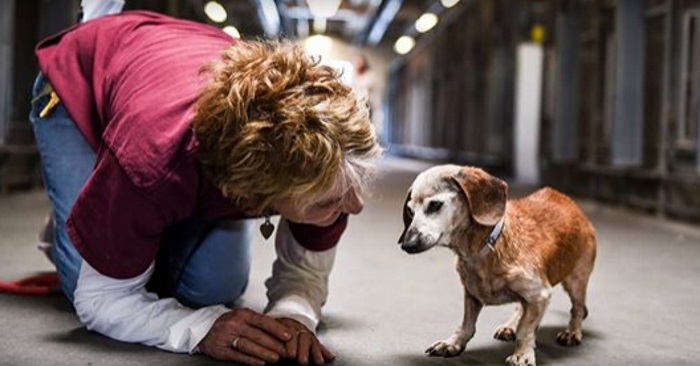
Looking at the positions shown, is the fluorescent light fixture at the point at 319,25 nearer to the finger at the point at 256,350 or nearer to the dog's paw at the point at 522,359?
the dog's paw at the point at 522,359

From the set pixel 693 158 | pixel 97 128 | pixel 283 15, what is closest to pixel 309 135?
pixel 97 128

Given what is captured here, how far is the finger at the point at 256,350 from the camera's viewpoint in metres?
2.53

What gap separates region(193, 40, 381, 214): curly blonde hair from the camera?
2.31 metres

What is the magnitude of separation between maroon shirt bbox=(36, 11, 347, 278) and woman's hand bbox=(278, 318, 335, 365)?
413 millimetres

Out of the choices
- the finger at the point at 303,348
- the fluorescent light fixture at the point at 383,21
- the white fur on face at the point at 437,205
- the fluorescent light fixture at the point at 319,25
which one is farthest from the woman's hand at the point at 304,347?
the fluorescent light fixture at the point at 319,25

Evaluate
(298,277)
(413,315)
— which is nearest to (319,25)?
(413,315)

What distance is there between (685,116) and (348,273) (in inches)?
209

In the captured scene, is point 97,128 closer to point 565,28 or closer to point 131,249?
point 131,249

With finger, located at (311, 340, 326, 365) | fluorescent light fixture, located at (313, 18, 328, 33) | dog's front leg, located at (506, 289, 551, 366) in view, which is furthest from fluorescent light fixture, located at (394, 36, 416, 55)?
finger, located at (311, 340, 326, 365)

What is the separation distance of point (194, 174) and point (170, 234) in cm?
75

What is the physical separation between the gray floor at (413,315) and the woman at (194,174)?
160mm

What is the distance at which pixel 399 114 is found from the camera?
126ft

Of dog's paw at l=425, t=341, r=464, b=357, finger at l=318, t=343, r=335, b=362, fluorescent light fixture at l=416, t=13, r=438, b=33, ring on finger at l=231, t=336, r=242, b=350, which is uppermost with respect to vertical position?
fluorescent light fixture at l=416, t=13, r=438, b=33

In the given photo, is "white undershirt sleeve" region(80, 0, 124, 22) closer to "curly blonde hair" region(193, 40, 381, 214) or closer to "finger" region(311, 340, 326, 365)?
"curly blonde hair" region(193, 40, 381, 214)
